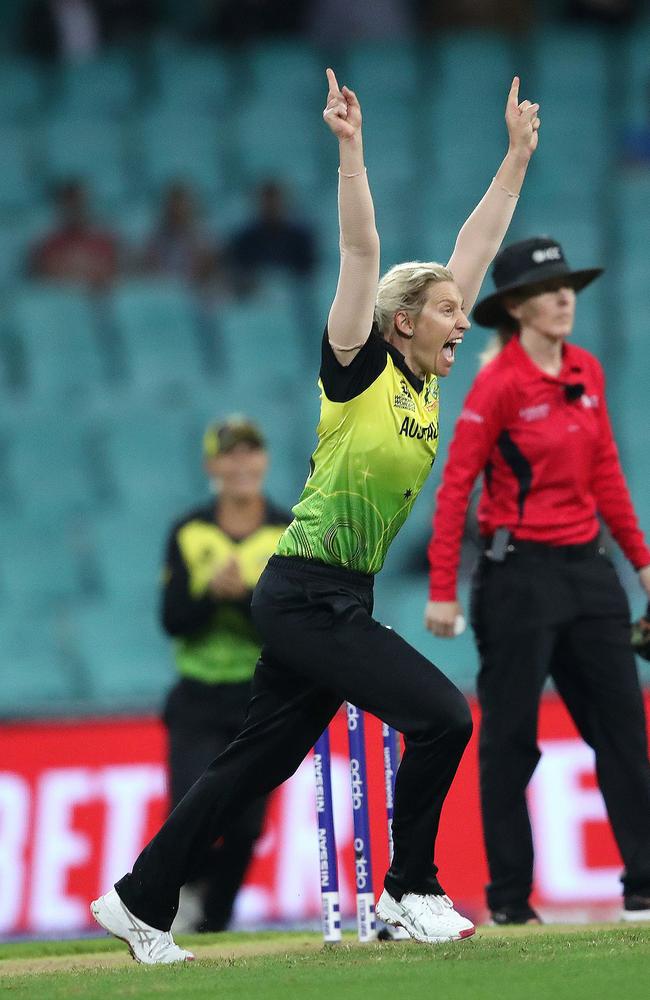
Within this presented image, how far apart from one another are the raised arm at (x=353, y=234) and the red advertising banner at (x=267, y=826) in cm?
336

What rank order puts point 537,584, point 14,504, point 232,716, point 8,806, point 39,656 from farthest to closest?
point 14,504, point 39,656, point 8,806, point 232,716, point 537,584

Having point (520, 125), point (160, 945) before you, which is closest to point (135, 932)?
point (160, 945)

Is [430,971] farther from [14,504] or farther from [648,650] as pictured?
[14,504]

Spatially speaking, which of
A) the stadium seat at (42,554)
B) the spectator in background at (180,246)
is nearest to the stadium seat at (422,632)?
the stadium seat at (42,554)

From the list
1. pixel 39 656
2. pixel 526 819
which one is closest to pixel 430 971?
pixel 526 819

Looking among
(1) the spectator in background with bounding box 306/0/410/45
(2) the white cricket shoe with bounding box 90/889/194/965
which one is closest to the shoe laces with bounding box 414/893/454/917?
(2) the white cricket shoe with bounding box 90/889/194/965

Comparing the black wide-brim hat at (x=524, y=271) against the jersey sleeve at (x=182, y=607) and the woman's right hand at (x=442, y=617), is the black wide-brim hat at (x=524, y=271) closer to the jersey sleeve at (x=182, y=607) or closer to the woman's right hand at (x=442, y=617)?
the woman's right hand at (x=442, y=617)

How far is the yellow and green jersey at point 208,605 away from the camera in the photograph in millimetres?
6695

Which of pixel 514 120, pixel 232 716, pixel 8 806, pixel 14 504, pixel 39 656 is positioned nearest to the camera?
pixel 514 120

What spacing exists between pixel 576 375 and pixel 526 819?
154cm

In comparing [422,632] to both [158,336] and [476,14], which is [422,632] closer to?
[158,336]

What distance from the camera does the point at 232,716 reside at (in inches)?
263

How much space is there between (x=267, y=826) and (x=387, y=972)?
2.96 meters

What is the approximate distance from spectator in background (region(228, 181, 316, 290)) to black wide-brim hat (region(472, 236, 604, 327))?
6.62m
